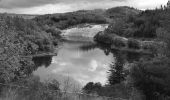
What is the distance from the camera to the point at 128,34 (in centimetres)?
12631

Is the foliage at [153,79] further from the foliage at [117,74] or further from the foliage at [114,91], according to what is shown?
the foliage at [117,74]

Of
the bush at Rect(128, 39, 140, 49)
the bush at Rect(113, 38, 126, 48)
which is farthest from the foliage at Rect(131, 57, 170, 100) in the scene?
the bush at Rect(113, 38, 126, 48)

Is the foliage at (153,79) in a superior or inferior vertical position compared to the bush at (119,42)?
superior

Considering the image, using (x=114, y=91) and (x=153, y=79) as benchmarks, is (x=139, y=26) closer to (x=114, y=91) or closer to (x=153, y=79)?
(x=114, y=91)

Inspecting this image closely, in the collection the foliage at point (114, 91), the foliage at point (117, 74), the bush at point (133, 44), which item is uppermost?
the foliage at point (114, 91)

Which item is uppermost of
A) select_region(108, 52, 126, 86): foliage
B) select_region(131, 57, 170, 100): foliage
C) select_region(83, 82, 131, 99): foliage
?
select_region(131, 57, 170, 100): foliage

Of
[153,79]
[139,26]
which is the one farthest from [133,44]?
[153,79]

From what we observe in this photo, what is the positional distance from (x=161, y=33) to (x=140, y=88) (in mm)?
7299

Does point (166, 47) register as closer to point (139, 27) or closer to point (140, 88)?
point (140, 88)

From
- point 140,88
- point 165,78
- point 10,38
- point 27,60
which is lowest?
point 140,88

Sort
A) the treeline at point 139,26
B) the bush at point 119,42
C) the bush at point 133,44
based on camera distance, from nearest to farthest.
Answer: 1. the bush at point 133,44
2. the bush at point 119,42
3. the treeline at point 139,26

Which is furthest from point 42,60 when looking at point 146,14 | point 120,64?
point 146,14

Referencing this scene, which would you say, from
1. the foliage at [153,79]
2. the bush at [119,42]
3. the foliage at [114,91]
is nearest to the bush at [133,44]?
the bush at [119,42]

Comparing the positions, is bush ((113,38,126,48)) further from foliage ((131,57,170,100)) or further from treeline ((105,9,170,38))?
foliage ((131,57,170,100))
